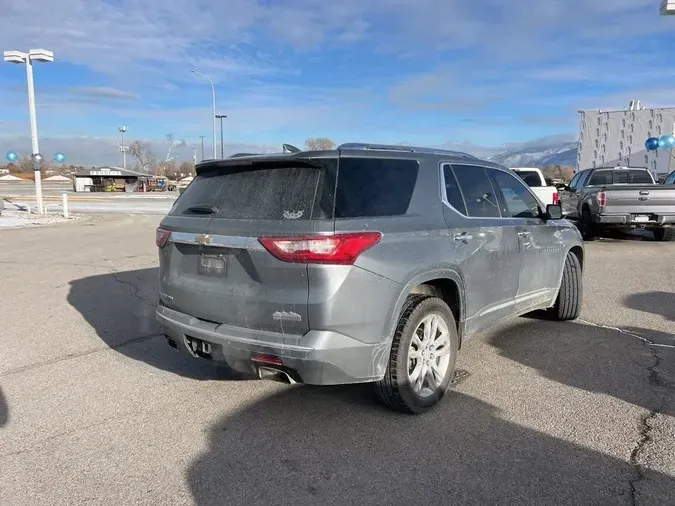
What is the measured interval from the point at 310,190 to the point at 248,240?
0.50 m

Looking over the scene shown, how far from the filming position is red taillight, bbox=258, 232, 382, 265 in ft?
10.5

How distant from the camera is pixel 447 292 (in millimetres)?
Result: 4211

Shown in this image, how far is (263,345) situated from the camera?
338 centimetres

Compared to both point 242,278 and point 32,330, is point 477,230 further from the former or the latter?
point 32,330

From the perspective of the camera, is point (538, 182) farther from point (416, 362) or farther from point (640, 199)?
point (416, 362)

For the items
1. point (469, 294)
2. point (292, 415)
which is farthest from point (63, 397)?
point (469, 294)

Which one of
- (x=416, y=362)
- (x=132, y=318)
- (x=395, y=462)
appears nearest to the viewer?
(x=395, y=462)

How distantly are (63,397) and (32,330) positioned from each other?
214 centimetres

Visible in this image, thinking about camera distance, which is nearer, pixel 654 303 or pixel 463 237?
pixel 463 237

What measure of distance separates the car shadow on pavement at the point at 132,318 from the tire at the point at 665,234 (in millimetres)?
11950

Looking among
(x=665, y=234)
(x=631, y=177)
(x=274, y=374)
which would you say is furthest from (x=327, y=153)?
(x=631, y=177)

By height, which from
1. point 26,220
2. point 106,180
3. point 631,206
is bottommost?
point 26,220

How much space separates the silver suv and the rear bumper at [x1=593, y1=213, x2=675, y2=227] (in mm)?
9005

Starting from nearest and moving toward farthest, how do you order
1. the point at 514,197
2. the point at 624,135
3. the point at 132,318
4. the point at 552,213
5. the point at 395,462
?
the point at 395,462, the point at 514,197, the point at 552,213, the point at 132,318, the point at 624,135
